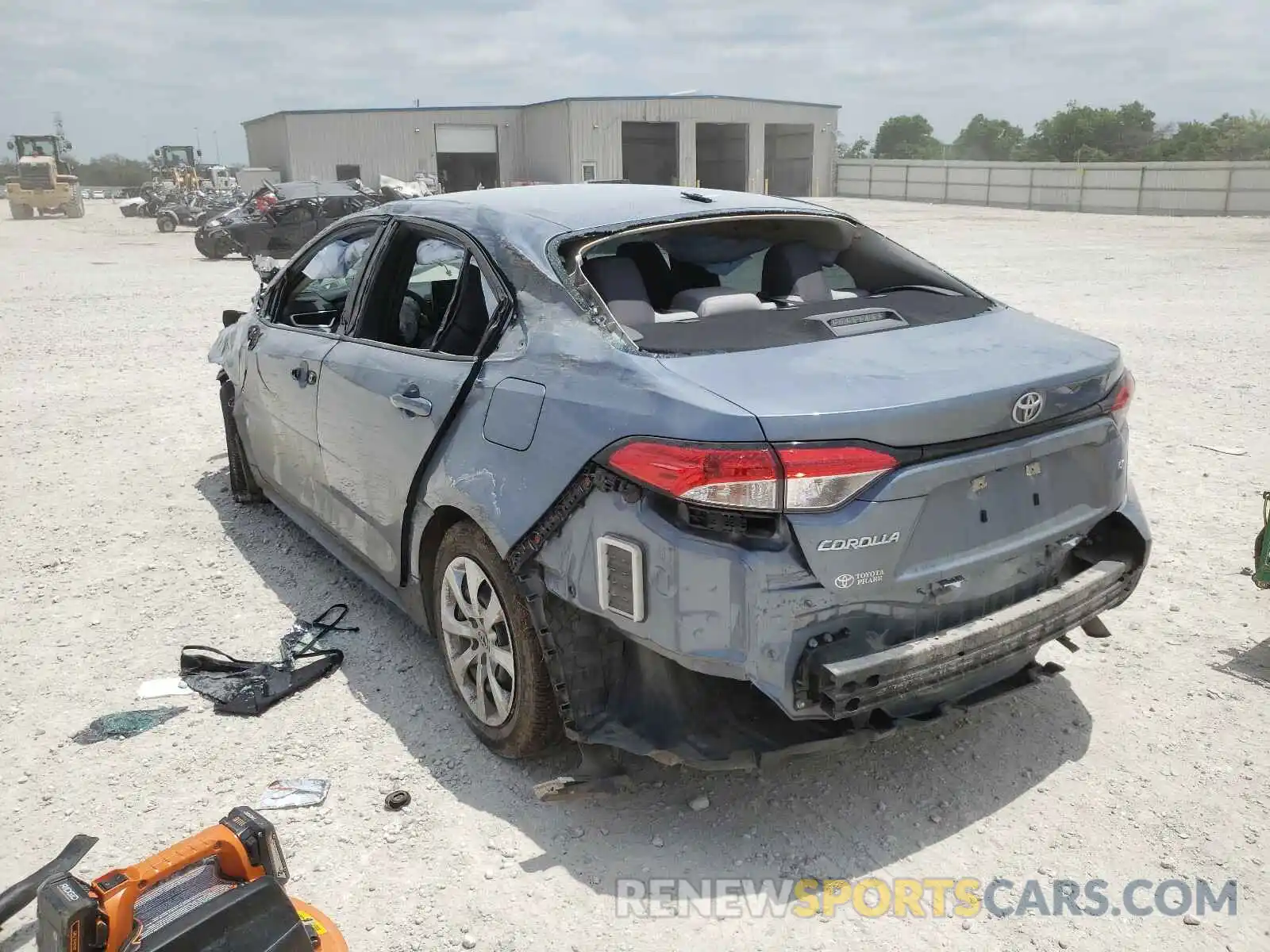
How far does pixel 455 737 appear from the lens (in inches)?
137

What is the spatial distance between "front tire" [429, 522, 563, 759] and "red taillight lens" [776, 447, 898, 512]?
0.95 m

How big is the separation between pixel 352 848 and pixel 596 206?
2.20 m

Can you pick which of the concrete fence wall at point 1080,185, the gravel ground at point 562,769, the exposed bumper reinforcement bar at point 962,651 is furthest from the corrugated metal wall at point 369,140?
the exposed bumper reinforcement bar at point 962,651

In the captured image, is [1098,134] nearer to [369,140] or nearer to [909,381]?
[369,140]

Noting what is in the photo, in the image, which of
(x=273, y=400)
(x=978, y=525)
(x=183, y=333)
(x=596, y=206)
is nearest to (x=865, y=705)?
(x=978, y=525)

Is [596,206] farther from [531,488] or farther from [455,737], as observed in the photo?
[455,737]

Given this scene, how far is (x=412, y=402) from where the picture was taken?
134 inches

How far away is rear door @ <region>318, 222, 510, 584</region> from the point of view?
337 cm

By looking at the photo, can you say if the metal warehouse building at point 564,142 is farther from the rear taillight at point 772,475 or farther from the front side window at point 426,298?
the rear taillight at point 772,475

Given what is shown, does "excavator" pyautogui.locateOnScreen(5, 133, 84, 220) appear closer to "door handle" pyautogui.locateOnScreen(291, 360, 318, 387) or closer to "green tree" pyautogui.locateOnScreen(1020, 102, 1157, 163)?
"door handle" pyautogui.locateOnScreen(291, 360, 318, 387)

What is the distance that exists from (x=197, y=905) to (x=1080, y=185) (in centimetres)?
4066

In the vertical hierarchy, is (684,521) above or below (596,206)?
below

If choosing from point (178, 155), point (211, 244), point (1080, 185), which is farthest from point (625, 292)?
point (178, 155)

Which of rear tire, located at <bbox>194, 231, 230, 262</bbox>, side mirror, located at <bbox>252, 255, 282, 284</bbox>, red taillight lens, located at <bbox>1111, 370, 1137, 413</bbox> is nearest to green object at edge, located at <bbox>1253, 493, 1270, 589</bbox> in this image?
red taillight lens, located at <bbox>1111, 370, 1137, 413</bbox>
